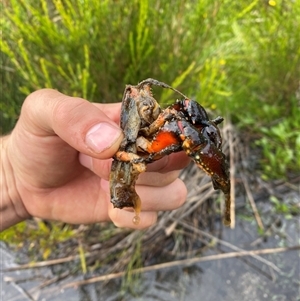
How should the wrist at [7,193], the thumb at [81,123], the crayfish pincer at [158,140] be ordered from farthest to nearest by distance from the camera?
1. the wrist at [7,193]
2. the thumb at [81,123]
3. the crayfish pincer at [158,140]

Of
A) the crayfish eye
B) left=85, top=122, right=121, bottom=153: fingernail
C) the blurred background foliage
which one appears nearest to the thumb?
left=85, top=122, right=121, bottom=153: fingernail

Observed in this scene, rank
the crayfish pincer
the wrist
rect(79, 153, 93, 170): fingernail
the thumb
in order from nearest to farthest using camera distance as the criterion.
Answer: the crayfish pincer < the thumb < rect(79, 153, 93, 170): fingernail < the wrist

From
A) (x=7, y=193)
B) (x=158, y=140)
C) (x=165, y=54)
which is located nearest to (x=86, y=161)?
(x=7, y=193)

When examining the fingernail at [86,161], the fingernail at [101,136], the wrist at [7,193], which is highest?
the fingernail at [101,136]

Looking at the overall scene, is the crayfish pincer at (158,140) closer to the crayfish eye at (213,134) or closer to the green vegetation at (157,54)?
the crayfish eye at (213,134)

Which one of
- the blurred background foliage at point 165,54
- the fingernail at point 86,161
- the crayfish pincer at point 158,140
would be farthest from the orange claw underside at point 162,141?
the blurred background foliage at point 165,54

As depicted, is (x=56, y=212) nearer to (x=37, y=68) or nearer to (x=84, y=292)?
(x=84, y=292)

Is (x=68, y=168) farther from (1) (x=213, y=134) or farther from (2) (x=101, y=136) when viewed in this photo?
(1) (x=213, y=134)

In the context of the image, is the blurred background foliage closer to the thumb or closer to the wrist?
the wrist
